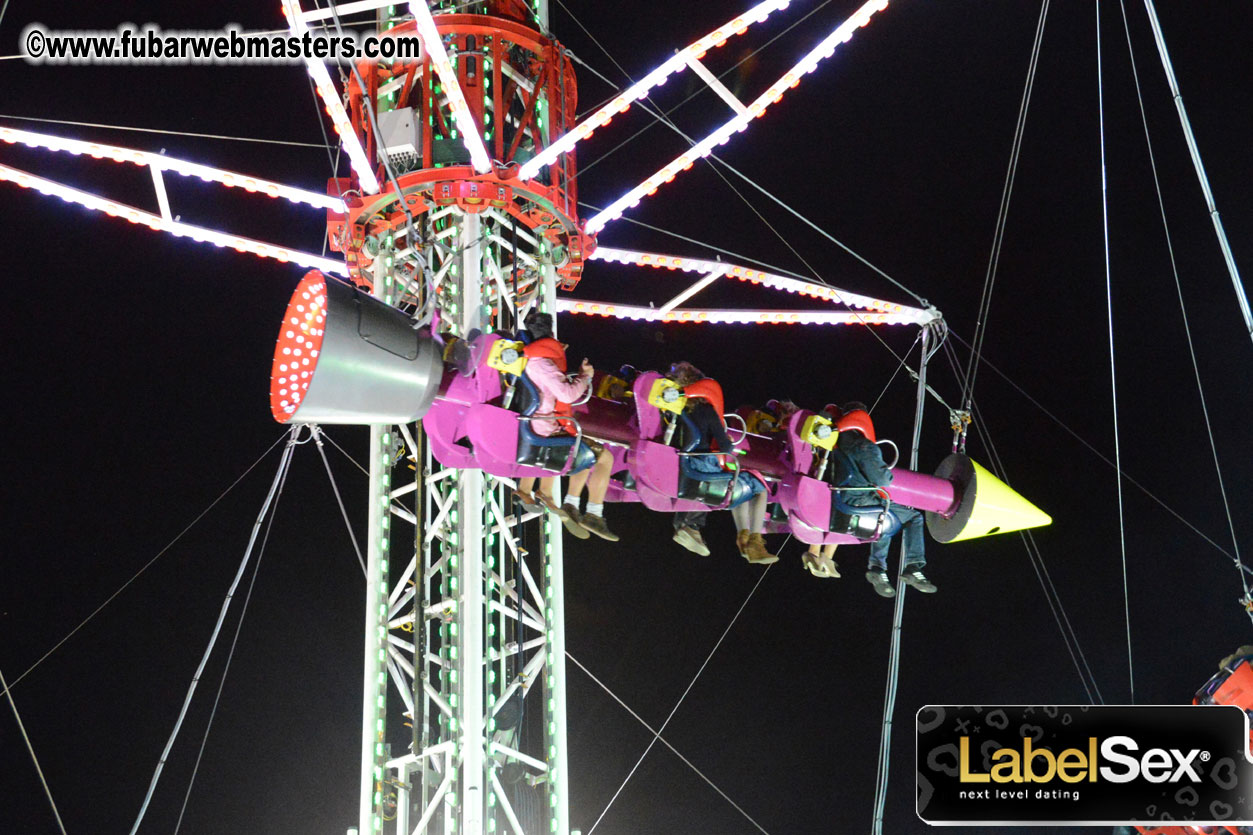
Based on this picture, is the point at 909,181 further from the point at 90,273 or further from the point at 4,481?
the point at 4,481

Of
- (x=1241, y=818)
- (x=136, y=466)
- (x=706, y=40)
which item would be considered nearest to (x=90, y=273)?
(x=136, y=466)

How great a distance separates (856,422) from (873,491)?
385 millimetres

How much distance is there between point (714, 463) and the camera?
7.36 meters

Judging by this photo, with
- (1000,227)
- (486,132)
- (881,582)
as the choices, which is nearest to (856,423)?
(881,582)

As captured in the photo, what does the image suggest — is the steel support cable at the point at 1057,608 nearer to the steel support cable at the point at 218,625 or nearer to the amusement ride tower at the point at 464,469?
the amusement ride tower at the point at 464,469

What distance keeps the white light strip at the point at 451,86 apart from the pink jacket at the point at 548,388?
1.45 metres

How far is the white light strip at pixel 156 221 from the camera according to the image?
8.28 m

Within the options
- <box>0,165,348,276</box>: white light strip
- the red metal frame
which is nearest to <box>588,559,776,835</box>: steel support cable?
the red metal frame

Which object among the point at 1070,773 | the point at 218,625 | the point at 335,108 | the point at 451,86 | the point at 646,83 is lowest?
the point at 1070,773

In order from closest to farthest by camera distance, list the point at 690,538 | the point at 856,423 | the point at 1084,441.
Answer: the point at 690,538, the point at 856,423, the point at 1084,441

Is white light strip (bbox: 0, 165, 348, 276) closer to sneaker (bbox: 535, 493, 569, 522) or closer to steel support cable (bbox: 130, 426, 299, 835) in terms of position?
steel support cable (bbox: 130, 426, 299, 835)

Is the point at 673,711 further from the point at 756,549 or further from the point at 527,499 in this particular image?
the point at 527,499

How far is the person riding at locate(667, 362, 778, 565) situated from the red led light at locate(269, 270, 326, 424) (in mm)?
1904

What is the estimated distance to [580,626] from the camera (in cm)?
1308
